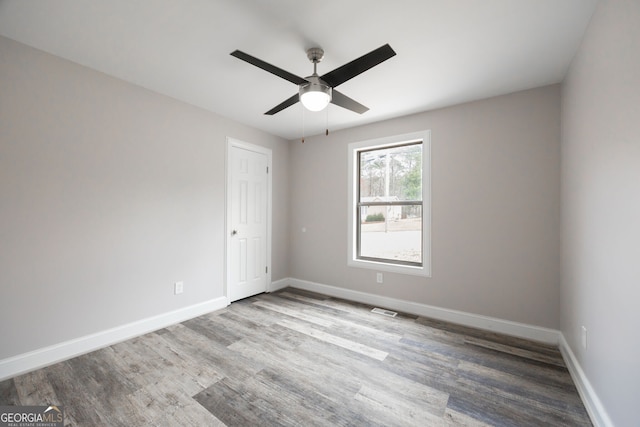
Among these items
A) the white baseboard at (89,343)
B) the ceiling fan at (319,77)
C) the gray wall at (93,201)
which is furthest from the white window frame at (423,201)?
the white baseboard at (89,343)

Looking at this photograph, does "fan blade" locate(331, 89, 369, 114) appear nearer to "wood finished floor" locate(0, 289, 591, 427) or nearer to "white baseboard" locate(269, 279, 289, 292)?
"wood finished floor" locate(0, 289, 591, 427)

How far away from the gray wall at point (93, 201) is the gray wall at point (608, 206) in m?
3.63

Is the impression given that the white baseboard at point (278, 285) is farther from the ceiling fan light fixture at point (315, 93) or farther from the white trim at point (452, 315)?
the ceiling fan light fixture at point (315, 93)

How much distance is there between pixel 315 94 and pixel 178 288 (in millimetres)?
2664

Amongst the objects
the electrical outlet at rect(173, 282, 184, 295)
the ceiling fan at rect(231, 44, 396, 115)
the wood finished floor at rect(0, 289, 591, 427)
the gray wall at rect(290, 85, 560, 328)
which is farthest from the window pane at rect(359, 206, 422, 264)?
the electrical outlet at rect(173, 282, 184, 295)

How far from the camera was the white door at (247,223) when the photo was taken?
3707 mm

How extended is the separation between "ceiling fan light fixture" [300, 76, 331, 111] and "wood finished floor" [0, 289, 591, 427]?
2.14m

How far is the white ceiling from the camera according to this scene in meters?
1.68

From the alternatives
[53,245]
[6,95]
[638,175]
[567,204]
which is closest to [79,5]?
[6,95]

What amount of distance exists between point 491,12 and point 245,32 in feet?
5.49

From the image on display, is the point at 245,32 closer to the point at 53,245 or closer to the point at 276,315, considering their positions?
the point at 53,245

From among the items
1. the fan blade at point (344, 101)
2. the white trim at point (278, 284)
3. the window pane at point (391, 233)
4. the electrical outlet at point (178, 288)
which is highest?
the fan blade at point (344, 101)

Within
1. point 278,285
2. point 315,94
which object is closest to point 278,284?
point 278,285

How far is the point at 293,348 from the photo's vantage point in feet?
8.13
